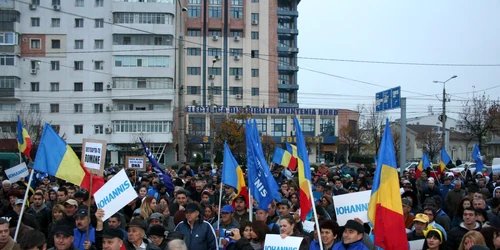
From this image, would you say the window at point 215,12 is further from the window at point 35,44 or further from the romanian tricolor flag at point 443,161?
the romanian tricolor flag at point 443,161

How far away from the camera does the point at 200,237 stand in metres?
7.79

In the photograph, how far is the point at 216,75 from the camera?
73.2 m

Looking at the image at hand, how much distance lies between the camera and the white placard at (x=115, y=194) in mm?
7477

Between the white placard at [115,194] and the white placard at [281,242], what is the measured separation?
201 cm

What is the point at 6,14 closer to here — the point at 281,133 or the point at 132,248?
the point at 281,133

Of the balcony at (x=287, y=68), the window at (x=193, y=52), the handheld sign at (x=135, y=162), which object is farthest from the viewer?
the balcony at (x=287, y=68)

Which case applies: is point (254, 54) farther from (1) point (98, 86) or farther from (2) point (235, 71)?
(1) point (98, 86)

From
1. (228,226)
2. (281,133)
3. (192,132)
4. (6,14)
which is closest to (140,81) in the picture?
(192,132)

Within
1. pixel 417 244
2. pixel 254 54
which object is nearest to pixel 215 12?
pixel 254 54

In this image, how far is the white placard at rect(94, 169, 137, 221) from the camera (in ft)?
24.5

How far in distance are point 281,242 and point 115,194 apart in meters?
2.45

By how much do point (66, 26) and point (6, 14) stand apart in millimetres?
6165

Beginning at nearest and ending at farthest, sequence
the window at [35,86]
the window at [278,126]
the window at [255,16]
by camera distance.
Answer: the window at [35,86], the window at [278,126], the window at [255,16]

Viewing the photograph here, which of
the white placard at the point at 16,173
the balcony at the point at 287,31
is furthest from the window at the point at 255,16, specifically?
the white placard at the point at 16,173
